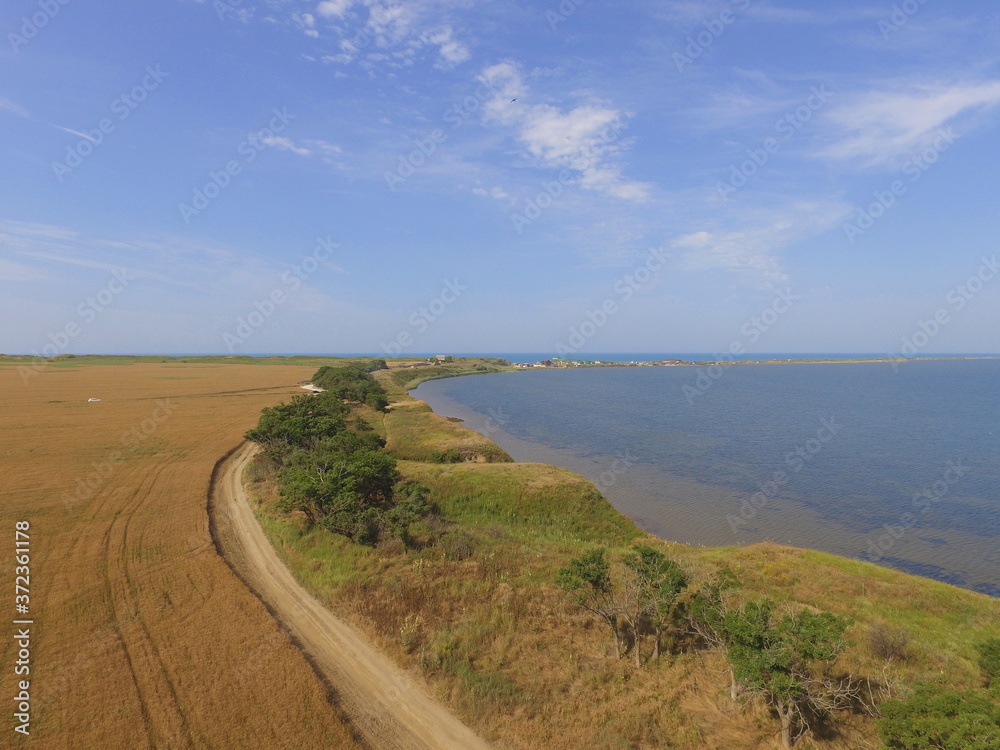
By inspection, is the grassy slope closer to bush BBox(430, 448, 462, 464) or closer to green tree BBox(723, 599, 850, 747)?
green tree BBox(723, 599, 850, 747)

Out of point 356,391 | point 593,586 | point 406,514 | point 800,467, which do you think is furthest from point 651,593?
point 356,391

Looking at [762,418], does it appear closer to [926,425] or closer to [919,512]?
[926,425]

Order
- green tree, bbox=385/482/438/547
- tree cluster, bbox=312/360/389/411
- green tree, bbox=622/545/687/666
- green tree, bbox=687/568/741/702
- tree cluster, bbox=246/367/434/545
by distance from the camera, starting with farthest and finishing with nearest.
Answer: tree cluster, bbox=312/360/389/411
tree cluster, bbox=246/367/434/545
green tree, bbox=385/482/438/547
green tree, bbox=622/545/687/666
green tree, bbox=687/568/741/702

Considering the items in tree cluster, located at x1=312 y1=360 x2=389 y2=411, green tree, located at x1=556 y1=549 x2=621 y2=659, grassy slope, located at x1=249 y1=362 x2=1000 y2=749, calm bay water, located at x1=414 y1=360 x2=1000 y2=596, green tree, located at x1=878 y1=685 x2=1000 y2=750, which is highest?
tree cluster, located at x1=312 y1=360 x2=389 y2=411

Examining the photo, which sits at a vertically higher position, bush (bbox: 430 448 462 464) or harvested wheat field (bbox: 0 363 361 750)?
harvested wheat field (bbox: 0 363 361 750)

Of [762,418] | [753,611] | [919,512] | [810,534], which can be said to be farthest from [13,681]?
[762,418]

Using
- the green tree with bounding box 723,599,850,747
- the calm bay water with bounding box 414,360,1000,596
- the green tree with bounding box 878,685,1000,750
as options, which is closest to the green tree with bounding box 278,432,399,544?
the green tree with bounding box 723,599,850,747


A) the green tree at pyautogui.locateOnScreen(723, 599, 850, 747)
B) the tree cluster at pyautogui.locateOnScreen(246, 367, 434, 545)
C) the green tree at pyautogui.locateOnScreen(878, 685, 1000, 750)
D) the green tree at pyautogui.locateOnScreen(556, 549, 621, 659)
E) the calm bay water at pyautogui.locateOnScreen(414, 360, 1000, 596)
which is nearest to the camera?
the green tree at pyautogui.locateOnScreen(878, 685, 1000, 750)

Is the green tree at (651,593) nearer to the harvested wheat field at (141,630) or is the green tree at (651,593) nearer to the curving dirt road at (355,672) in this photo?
the curving dirt road at (355,672)
